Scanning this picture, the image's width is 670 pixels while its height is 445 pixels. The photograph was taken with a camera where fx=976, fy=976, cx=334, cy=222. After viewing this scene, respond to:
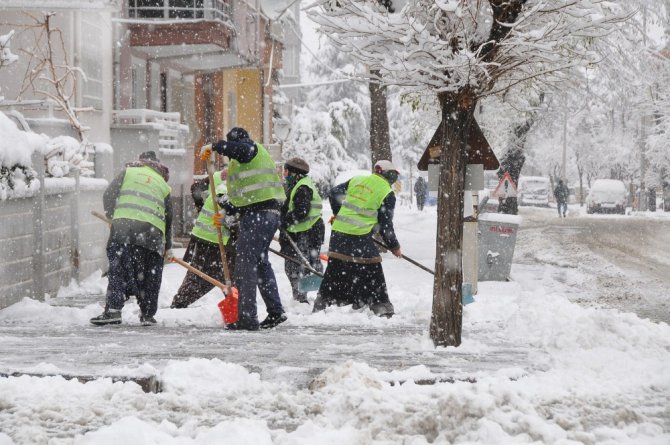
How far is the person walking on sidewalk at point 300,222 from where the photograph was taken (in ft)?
34.8

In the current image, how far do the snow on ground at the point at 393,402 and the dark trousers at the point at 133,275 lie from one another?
260 cm

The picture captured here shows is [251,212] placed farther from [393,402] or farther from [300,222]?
[393,402]

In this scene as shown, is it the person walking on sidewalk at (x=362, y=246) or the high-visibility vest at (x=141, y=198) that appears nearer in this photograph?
the high-visibility vest at (x=141, y=198)

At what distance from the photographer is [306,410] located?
562 centimetres

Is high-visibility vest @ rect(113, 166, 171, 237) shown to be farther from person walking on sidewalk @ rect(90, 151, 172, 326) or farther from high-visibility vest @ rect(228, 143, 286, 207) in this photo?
high-visibility vest @ rect(228, 143, 286, 207)

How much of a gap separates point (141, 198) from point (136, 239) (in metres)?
0.38

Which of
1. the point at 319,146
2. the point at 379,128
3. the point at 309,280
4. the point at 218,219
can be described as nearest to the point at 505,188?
the point at 379,128

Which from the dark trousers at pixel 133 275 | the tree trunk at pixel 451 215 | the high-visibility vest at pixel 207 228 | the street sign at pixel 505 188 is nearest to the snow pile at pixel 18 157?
the dark trousers at pixel 133 275

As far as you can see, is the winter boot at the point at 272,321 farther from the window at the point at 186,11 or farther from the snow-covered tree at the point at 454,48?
the window at the point at 186,11

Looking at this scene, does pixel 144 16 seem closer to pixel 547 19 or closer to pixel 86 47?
pixel 86 47

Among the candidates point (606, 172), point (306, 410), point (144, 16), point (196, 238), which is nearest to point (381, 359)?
point (306, 410)

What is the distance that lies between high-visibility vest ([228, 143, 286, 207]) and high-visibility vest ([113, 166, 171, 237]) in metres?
0.80

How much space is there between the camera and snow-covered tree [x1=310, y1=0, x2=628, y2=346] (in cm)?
676

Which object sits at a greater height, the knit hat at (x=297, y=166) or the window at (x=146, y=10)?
the window at (x=146, y=10)
